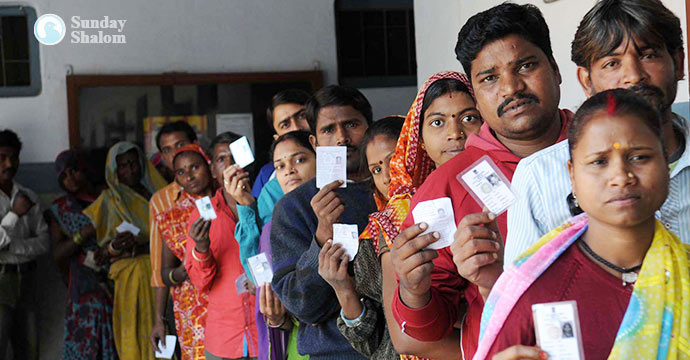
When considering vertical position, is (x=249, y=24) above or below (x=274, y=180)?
above

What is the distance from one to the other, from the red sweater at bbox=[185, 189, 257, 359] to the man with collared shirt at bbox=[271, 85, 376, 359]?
1.26 m

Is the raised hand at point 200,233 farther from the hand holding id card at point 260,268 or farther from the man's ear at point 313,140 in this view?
the man's ear at point 313,140

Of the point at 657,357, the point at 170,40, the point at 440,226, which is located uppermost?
the point at 170,40

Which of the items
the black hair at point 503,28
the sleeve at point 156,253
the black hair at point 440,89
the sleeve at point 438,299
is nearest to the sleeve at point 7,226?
the sleeve at point 156,253

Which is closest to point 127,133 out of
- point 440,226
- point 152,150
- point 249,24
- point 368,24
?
point 152,150

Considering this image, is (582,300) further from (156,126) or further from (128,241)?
(156,126)

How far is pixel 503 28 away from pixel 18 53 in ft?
21.1

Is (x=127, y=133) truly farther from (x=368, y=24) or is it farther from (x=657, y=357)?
(x=657, y=357)

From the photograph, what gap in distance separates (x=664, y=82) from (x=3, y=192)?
6052 mm

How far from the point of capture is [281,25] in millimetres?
7648

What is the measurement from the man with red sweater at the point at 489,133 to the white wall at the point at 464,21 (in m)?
1.35

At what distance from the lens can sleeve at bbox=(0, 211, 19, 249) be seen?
20.5 ft

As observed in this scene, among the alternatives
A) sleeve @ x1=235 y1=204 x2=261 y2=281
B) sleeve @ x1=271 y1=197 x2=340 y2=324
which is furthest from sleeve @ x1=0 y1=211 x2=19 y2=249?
sleeve @ x1=271 y1=197 x2=340 y2=324
